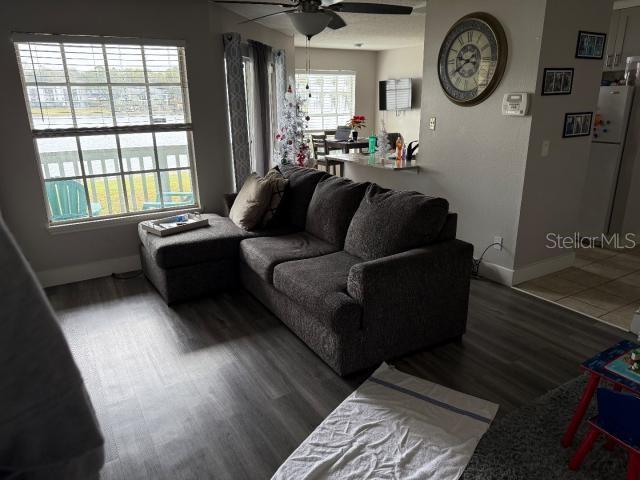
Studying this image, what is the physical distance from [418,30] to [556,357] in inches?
194

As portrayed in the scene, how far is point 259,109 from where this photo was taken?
15.7 ft

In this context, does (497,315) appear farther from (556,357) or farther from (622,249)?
(622,249)

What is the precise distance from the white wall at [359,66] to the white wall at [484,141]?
191 inches

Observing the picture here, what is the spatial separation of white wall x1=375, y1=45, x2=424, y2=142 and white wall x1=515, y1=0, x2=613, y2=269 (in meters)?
4.22

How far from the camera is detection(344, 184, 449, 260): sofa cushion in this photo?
2654mm

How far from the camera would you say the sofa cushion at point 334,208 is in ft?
10.5

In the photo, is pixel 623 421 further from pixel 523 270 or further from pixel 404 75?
pixel 404 75

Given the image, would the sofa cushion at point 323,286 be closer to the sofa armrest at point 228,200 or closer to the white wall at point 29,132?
the sofa armrest at point 228,200

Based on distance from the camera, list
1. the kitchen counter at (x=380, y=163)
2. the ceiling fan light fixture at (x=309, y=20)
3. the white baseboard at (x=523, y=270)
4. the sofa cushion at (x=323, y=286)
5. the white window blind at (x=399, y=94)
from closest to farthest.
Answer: the sofa cushion at (x=323, y=286), the ceiling fan light fixture at (x=309, y=20), the white baseboard at (x=523, y=270), the kitchen counter at (x=380, y=163), the white window blind at (x=399, y=94)

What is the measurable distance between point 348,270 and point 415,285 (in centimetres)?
43

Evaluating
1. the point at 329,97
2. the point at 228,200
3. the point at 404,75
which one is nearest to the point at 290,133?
the point at 228,200

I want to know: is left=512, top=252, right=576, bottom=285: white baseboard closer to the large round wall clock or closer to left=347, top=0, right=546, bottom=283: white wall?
left=347, top=0, right=546, bottom=283: white wall


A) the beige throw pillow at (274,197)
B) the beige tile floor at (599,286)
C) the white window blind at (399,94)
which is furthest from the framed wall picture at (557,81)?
the white window blind at (399,94)

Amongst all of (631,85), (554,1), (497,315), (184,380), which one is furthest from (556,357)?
(631,85)
